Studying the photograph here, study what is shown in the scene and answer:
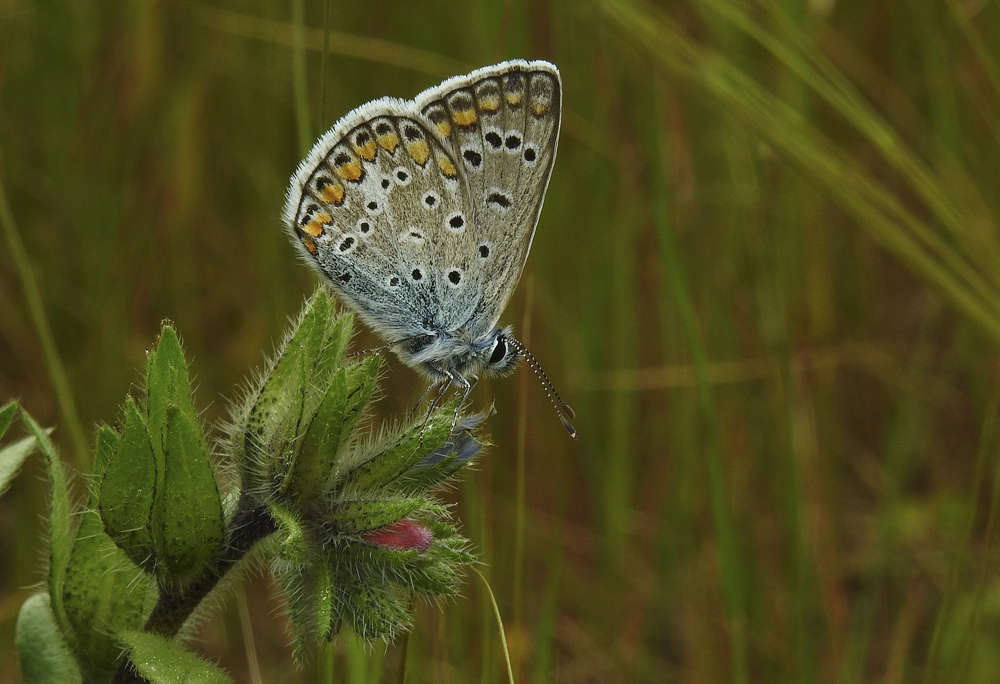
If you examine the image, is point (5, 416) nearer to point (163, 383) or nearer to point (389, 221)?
point (163, 383)

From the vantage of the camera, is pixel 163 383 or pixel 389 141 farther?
pixel 389 141

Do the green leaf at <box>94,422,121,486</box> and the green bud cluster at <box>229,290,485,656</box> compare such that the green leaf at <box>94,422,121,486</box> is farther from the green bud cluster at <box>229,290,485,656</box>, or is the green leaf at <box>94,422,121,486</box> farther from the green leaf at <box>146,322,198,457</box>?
the green bud cluster at <box>229,290,485,656</box>

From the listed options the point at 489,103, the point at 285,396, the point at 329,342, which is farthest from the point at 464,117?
the point at 285,396

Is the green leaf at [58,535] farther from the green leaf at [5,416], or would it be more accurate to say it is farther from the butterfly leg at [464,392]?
the butterfly leg at [464,392]

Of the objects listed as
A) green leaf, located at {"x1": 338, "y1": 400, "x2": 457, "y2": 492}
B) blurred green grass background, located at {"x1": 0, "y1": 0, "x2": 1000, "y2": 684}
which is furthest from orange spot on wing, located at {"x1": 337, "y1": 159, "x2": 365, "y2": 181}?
green leaf, located at {"x1": 338, "y1": 400, "x2": 457, "y2": 492}

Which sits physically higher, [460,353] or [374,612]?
[460,353]
